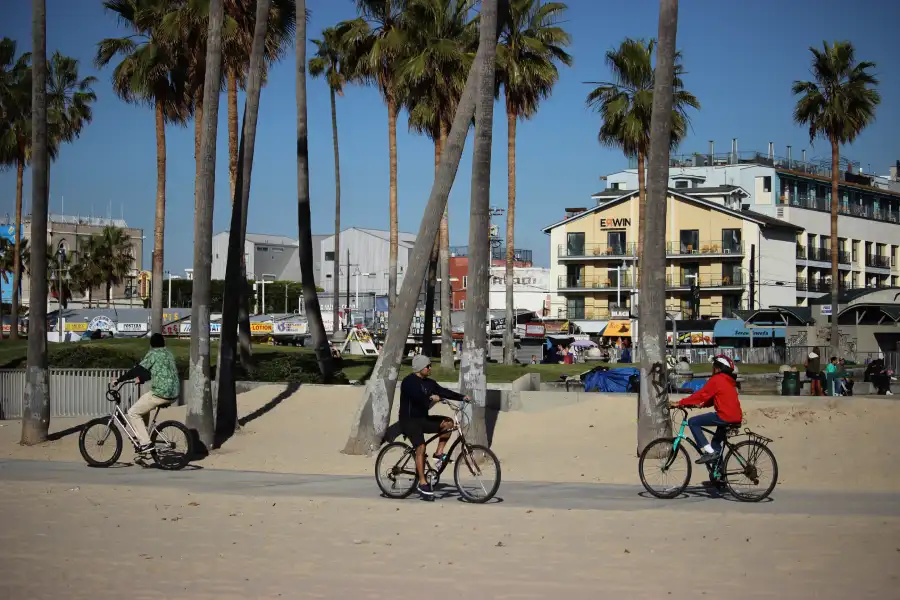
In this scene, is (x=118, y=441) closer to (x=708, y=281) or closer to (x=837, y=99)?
(x=837, y=99)

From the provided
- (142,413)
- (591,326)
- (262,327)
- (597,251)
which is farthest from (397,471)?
(597,251)

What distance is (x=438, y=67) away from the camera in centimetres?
3516

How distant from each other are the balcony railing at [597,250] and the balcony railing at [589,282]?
1.85 meters

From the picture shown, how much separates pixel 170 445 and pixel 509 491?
528 cm

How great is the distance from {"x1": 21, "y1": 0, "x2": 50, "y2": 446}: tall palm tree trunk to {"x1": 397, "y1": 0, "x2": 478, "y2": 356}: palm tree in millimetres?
16332

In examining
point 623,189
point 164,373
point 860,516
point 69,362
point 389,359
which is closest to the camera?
point 860,516

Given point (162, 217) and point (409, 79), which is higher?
point (409, 79)

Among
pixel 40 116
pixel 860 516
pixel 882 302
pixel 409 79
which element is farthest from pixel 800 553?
pixel 882 302

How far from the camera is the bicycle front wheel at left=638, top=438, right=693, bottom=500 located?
1299cm

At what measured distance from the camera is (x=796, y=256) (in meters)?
86.4

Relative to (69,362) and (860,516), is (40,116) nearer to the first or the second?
(69,362)

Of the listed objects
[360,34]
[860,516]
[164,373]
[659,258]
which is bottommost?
[860,516]

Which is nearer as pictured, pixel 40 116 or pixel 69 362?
pixel 40 116

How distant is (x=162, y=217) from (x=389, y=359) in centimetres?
2040
